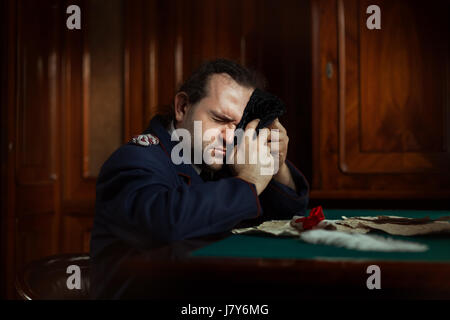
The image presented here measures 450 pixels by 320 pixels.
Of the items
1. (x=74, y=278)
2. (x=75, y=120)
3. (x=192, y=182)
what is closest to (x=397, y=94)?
(x=192, y=182)

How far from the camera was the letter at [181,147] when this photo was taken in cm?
130

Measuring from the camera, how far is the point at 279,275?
2.30 ft

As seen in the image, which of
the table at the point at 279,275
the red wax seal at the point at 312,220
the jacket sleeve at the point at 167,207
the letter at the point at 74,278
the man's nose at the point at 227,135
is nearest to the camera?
the table at the point at 279,275

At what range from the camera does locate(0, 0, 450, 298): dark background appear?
2.12m

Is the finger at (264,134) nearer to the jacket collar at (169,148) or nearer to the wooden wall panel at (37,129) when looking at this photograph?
the jacket collar at (169,148)

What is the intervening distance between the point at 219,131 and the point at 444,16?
148 cm

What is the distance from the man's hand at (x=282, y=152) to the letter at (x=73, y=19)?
1.83m

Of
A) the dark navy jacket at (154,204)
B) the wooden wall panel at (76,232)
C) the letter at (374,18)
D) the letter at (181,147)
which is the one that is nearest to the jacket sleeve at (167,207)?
the dark navy jacket at (154,204)

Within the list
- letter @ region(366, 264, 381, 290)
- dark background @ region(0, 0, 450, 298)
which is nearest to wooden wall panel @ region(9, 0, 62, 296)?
dark background @ region(0, 0, 450, 298)

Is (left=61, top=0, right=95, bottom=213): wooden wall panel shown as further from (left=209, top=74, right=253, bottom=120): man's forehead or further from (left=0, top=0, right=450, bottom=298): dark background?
(left=209, top=74, right=253, bottom=120): man's forehead

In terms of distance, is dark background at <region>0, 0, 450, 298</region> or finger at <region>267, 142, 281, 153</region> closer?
finger at <region>267, 142, 281, 153</region>

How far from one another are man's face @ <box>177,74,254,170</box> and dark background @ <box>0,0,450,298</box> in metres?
0.87

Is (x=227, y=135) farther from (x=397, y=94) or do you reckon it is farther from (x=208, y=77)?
(x=397, y=94)

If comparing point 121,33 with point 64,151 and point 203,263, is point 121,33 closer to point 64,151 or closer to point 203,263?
point 64,151
